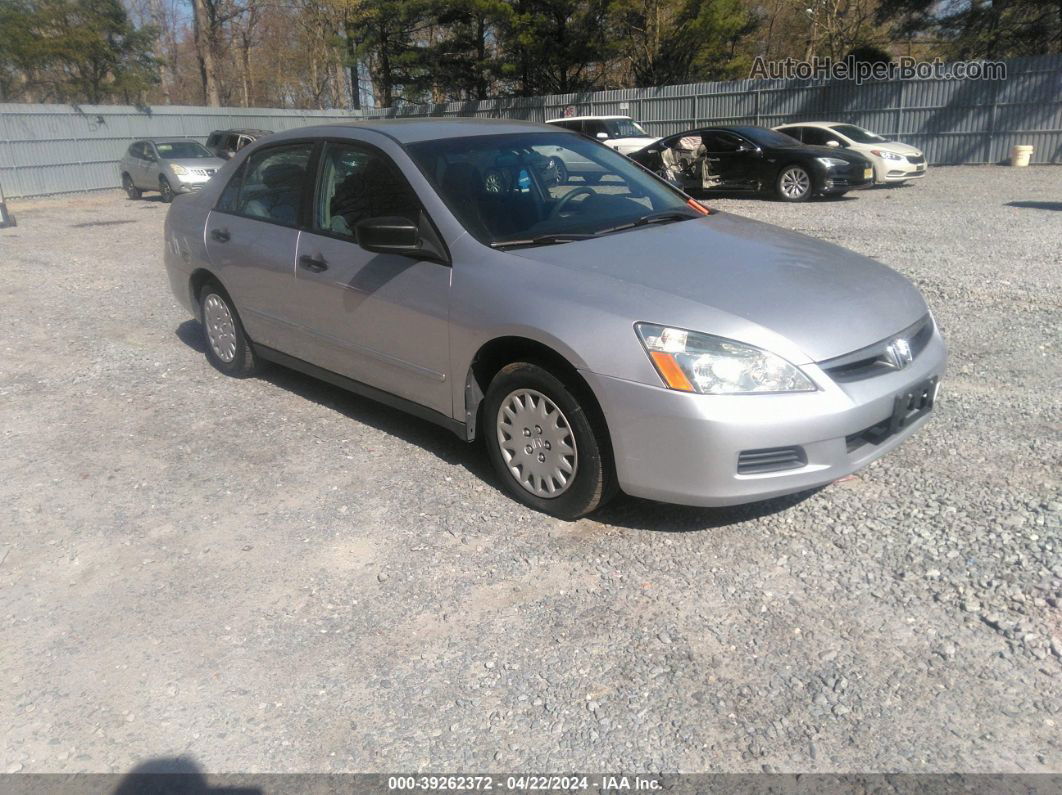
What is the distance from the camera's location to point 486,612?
11.1 ft

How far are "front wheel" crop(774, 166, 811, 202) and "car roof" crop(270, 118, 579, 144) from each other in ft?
38.6

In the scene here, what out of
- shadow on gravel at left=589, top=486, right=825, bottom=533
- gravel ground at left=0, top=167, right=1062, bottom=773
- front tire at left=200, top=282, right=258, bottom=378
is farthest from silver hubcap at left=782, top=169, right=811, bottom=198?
shadow on gravel at left=589, top=486, right=825, bottom=533

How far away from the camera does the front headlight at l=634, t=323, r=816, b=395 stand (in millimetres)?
3420

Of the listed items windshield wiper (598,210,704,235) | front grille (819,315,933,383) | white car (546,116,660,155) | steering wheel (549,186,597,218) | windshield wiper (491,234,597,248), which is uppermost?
white car (546,116,660,155)

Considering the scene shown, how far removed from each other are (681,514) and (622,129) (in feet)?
64.9

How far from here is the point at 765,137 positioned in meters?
17.0

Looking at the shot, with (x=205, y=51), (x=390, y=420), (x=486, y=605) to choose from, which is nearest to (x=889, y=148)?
(x=390, y=420)

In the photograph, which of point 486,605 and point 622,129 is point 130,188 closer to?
point 622,129

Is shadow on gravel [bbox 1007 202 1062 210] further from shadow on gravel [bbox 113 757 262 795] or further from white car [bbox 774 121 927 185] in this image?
shadow on gravel [bbox 113 757 262 795]

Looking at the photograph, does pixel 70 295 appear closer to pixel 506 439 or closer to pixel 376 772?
pixel 506 439

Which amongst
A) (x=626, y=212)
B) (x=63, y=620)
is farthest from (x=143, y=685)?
(x=626, y=212)

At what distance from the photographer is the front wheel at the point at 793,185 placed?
16000 millimetres

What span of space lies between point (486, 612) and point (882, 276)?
241cm

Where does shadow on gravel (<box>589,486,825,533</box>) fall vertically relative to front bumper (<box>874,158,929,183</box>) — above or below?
below
